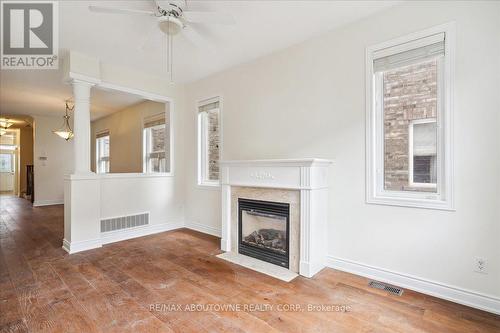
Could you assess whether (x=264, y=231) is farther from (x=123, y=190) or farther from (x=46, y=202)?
(x=46, y=202)

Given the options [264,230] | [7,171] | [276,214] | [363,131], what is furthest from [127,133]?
[7,171]

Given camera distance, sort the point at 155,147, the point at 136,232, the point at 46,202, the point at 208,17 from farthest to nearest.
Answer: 1. the point at 46,202
2. the point at 155,147
3. the point at 136,232
4. the point at 208,17

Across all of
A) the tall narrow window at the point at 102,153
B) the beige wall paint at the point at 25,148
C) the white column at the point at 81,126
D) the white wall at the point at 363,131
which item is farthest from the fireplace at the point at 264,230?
the beige wall paint at the point at 25,148

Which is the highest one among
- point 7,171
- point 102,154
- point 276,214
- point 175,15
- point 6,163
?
point 175,15

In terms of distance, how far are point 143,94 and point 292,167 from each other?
297 centimetres

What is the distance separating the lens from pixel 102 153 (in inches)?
327

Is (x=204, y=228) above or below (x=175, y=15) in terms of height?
below

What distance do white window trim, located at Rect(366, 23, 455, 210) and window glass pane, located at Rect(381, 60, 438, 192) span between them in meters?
0.06

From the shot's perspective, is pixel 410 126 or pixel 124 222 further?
pixel 124 222

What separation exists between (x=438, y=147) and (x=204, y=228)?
355cm

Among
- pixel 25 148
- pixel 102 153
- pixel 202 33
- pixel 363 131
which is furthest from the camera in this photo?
pixel 25 148

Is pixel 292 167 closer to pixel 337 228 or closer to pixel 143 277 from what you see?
pixel 337 228

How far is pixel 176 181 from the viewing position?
480 centimetres

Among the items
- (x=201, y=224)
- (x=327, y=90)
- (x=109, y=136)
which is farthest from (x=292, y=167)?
(x=109, y=136)
